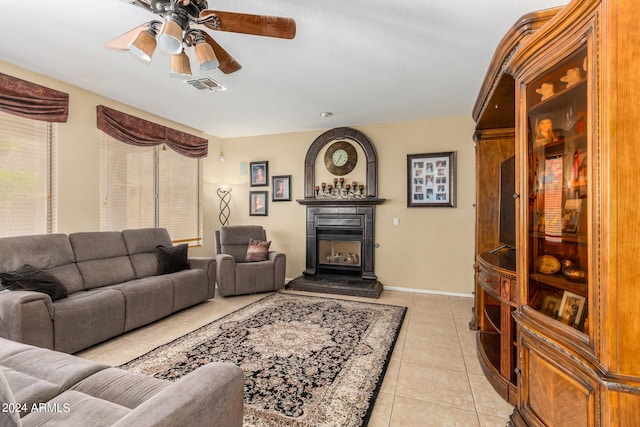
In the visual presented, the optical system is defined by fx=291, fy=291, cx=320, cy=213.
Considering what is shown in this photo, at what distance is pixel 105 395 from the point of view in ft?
3.95

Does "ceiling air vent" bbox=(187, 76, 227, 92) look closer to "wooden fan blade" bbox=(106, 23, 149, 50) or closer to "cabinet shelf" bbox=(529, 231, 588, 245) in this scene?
"wooden fan blade" bbox=(106, 23, 149, 50)

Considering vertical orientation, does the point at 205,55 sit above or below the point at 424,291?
A: above

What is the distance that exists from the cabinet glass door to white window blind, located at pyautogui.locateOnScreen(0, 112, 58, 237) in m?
4.46

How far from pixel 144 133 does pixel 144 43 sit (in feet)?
9.18

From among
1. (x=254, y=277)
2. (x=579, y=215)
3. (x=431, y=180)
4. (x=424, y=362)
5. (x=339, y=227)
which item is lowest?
(x=424, y=362)

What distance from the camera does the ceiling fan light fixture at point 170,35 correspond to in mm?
1596

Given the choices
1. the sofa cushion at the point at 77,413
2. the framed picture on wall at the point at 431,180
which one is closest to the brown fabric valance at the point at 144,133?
the sofa cushion at the point at 77,413

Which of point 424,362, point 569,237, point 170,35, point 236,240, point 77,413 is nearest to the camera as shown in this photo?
point 77,413

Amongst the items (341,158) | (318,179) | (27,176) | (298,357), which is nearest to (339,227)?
(318,179)

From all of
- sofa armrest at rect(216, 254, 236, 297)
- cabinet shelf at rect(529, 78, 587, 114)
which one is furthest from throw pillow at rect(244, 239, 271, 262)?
cabinet shelf at rect(529, 78, 587, 114)

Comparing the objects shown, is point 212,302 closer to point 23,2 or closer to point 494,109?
point 23,2

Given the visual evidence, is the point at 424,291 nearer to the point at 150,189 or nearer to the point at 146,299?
the point at 146,299

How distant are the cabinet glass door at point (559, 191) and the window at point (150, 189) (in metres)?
4.53

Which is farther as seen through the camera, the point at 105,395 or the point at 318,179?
the point at 318,179
